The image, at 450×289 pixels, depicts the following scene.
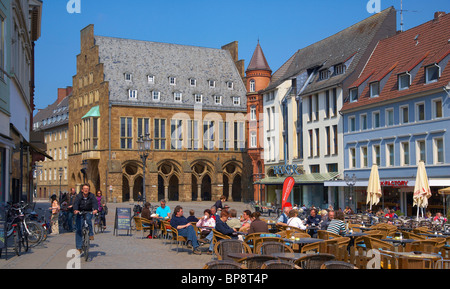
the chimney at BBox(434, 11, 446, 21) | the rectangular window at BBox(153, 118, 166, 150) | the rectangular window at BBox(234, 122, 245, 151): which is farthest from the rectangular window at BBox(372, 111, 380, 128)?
the rectangular window at BBox(234, 122, 245, 151)

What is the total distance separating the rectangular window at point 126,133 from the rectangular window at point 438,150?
133ft

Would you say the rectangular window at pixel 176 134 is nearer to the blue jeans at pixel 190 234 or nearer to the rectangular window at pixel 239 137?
the rectangular window at pixel 239 137

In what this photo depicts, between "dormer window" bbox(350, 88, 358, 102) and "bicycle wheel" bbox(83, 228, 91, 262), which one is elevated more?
"dormer window" bbox(350, 88, 358, 102)

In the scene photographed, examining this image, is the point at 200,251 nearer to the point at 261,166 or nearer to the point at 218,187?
the point at 261,166

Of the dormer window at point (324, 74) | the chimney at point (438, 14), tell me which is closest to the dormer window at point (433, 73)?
the chimney at point (438, 14)

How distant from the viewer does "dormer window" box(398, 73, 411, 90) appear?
37.6m

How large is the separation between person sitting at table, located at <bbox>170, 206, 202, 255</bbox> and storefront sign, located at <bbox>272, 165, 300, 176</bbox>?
1288 inches

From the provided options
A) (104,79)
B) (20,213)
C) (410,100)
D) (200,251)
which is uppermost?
(104,79)

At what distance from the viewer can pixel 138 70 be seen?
71875 millimetres

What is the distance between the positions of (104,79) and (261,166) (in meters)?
20.1


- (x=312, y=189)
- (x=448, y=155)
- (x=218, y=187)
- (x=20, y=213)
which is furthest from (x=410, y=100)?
(x=218, y=187)

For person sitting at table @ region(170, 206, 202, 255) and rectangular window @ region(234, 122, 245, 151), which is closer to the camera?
person sitting at table @ region(170, 206, 202, 255)

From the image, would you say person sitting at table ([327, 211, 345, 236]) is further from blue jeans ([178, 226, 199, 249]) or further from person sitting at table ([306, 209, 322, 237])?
blue jeans ([178, 226, 199, 249])

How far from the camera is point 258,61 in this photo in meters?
64.6
